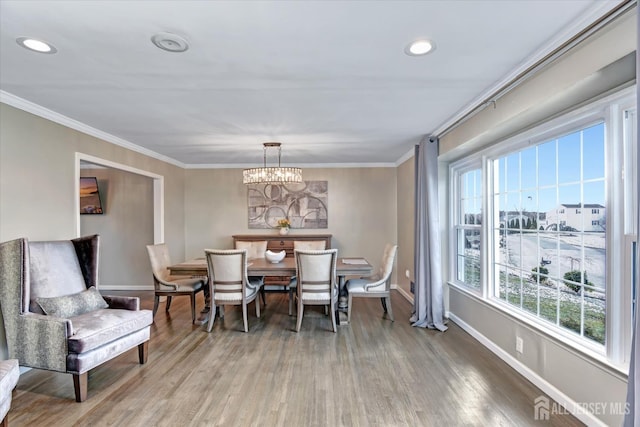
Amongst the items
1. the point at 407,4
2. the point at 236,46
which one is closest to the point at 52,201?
the point at 236,46

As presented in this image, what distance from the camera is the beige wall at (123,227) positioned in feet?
18.9

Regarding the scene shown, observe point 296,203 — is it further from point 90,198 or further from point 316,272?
point 90,198

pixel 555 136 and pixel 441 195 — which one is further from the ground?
pixel 555 136

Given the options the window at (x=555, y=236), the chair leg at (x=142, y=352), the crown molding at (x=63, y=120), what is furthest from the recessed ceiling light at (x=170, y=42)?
the window at (x=555, y=236)

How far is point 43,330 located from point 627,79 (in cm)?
415

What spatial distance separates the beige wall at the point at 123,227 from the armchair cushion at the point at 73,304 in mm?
3024

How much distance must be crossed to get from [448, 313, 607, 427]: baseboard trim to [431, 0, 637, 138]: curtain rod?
2189 millimetres

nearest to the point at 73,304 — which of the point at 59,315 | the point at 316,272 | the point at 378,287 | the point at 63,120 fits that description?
the point at 59,315

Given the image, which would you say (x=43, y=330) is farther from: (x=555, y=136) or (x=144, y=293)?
(x=555, y=136)

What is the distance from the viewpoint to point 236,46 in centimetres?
192

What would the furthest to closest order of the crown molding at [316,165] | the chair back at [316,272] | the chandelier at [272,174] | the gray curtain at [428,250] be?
1. the crown molding at [316,165]
2. the chandelier at [272,174]
3. the gray curtain at [428,250]
4. the chair back at [316,272]

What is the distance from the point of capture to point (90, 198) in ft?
18.9

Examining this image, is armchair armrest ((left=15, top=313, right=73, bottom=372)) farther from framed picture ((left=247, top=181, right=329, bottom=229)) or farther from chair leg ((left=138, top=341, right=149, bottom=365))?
framed picture ((left=247, top=181, right=329, bottom=229))

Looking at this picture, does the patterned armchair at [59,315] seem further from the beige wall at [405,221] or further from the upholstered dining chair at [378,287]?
the beige wall at [405,221]
